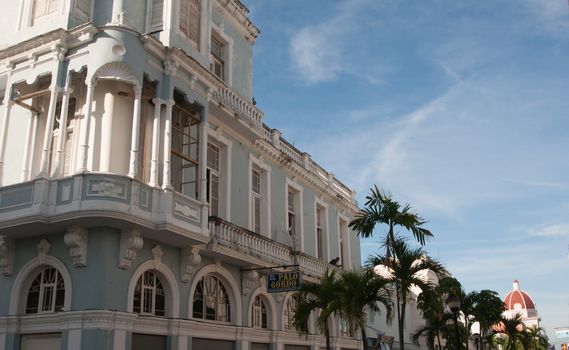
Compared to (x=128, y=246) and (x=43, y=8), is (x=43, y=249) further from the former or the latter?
(x=43, y=8)

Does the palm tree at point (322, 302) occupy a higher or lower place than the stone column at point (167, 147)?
lower

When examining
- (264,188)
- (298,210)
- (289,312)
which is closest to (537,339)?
(298,210)

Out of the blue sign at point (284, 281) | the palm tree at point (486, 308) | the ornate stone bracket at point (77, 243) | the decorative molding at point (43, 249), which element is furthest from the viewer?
the palm tree at point (486, 308)

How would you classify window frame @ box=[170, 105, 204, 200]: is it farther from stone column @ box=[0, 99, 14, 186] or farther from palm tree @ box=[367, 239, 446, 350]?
palm tree @ box=[367, 239, 446, 350]

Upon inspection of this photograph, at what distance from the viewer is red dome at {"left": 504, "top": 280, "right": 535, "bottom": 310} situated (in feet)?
327

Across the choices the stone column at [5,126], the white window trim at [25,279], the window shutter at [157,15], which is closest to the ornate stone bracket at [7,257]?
the white window trim at [25,279]

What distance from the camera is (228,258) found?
56.9 feet

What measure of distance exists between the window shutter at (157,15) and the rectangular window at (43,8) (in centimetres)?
236

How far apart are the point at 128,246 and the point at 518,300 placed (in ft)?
325

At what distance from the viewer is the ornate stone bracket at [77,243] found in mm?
13039

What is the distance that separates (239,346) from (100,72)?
28.6 feet

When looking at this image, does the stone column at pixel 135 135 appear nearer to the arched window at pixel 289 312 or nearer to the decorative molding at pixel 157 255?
the decorative molding at pixel 157 255

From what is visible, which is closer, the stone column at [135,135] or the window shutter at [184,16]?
the stone column at [135,135]

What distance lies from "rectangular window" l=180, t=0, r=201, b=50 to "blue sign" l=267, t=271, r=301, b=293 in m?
7.06
